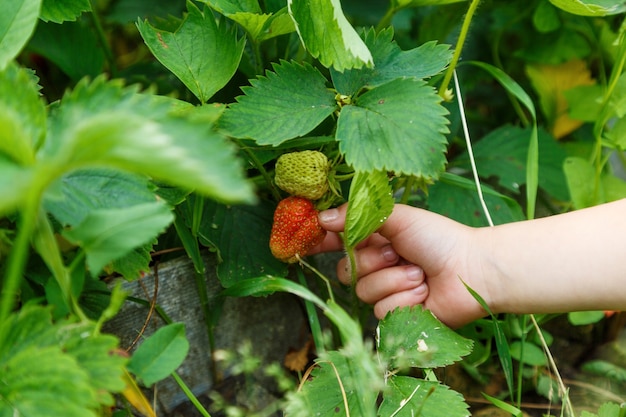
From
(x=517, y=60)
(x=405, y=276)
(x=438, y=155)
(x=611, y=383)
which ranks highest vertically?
(x=438, y=155)

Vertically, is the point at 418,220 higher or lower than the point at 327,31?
lower

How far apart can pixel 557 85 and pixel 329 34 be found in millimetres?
726

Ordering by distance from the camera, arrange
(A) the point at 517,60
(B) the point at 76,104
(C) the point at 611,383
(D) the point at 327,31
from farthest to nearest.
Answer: (A) the point at 517,60 < (C) the point at 611,383 < (D) the point at 327,31 < (B) the point at 76,104

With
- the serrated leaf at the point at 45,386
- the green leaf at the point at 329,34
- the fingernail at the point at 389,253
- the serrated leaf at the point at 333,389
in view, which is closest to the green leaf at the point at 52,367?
the serrated leaf at the point at 45,386

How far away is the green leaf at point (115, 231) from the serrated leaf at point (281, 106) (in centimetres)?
24

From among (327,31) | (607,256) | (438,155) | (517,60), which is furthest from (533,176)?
(517,60)

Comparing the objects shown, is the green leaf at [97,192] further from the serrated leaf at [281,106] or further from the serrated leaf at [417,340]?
the serrated leaf at [417,340]

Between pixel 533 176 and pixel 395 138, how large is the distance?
28cm

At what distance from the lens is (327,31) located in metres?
0.68

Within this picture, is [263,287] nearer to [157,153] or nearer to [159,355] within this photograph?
[159,355]

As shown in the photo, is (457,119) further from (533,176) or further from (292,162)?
(292,162)

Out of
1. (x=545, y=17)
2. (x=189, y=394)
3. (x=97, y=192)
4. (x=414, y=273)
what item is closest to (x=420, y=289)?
(x=414, y=273)

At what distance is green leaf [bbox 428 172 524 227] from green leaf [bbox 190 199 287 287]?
0.25 m

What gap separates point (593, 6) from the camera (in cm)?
72
